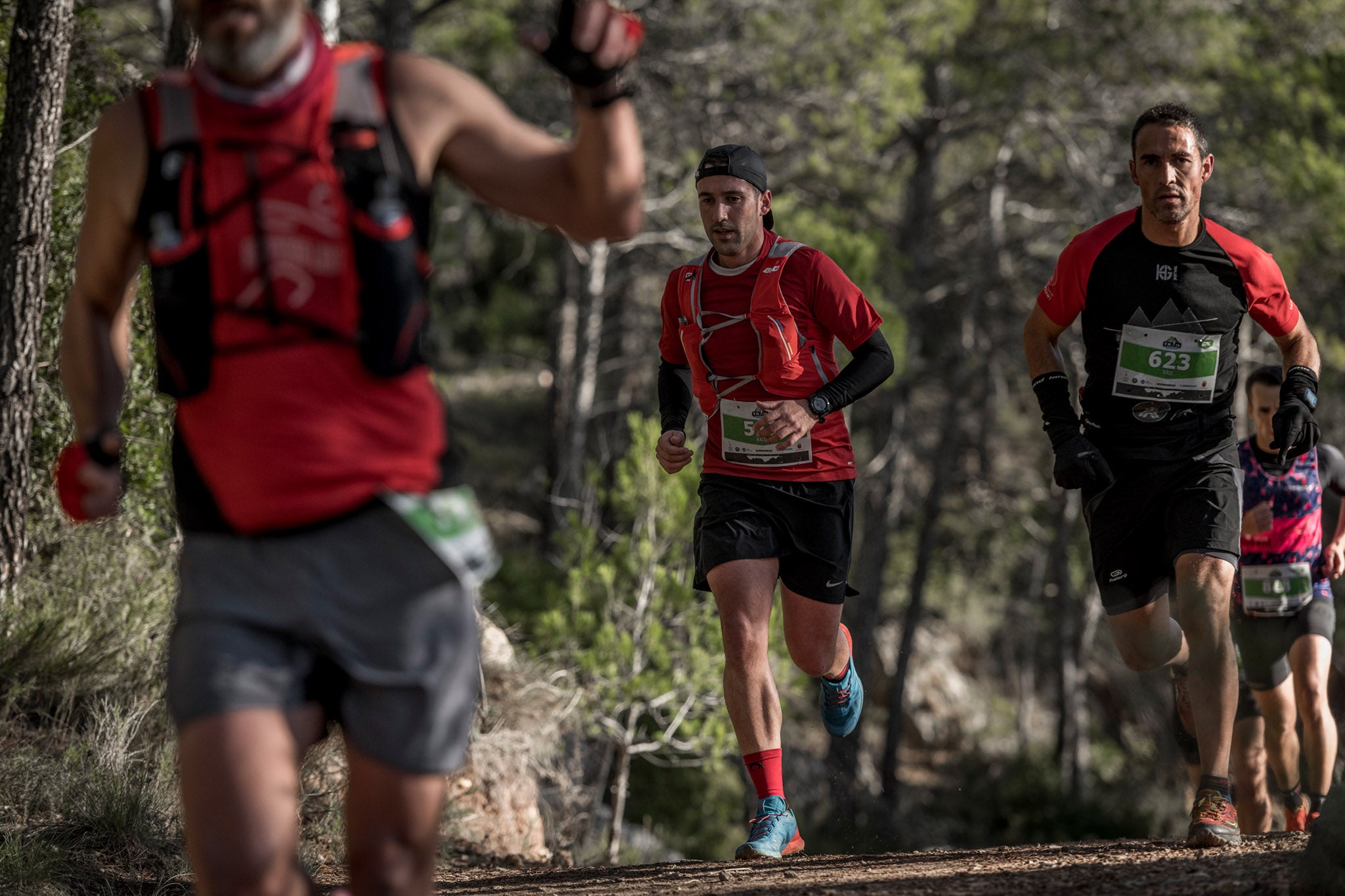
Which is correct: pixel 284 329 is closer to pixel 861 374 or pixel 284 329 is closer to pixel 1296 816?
pixel 861 374

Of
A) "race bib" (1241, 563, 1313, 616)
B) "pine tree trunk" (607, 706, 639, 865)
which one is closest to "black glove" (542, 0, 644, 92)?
"race bib" (1241, 563, 1313, 616)

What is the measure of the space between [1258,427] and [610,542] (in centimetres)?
668

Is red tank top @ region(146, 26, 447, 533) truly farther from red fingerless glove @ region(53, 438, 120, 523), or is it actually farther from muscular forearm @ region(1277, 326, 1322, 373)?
muscular forearm @ region(1277, 326, 1322, 373)

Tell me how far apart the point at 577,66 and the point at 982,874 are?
304cm

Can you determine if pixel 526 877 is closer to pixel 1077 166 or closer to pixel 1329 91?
pixel 1077 166

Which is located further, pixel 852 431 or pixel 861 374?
pixel 852 431

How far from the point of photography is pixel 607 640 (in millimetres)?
10086

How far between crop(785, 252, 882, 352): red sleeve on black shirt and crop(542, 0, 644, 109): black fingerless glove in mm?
2844

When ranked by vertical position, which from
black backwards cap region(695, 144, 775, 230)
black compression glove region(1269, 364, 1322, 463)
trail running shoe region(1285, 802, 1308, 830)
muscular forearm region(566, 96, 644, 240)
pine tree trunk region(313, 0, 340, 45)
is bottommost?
trail running shoe region(1285, 802, 1308, 830)

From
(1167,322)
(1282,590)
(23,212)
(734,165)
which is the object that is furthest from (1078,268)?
(23,212)

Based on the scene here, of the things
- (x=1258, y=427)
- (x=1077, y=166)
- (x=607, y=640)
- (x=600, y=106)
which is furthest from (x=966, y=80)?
(x=600, y=106)

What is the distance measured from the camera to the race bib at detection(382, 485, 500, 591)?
2.34 metres

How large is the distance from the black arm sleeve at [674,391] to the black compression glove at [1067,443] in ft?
4.47

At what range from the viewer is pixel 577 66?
7.78ft
